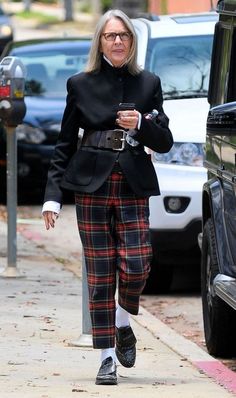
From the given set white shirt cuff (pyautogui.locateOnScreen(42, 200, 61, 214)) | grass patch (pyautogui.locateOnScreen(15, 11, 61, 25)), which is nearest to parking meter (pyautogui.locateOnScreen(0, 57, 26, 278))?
white shirt cuff (pyautogui.locateOnScreen(42, 200, 61, 214))

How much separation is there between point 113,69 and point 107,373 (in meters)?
1.53

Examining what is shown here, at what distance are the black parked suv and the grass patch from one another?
4533 centimetres

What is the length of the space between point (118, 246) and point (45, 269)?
4.07 metres

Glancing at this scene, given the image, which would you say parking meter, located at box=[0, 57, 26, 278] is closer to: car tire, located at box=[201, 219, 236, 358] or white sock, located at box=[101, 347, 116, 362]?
car tire, located at box=[201, 219, 236, 358]

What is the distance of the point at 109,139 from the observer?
6.68 m

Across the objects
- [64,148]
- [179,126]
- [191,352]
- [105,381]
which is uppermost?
[64,148]

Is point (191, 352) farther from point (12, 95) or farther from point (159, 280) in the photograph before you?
point (12, 95)

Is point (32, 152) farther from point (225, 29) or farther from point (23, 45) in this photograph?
point (225, 29)

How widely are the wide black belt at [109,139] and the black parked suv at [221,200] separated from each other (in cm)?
65

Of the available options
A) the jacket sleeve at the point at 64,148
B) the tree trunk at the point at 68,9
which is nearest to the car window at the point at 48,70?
the jacket sleeve at the point at 64,148

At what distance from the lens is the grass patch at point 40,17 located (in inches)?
2132

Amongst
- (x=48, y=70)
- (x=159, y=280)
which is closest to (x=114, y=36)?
(x=159, y=280)

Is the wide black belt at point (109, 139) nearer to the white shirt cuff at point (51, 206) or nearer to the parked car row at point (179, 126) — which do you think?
the white shirt cuff at point (51, 206)

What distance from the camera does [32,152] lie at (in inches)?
582
